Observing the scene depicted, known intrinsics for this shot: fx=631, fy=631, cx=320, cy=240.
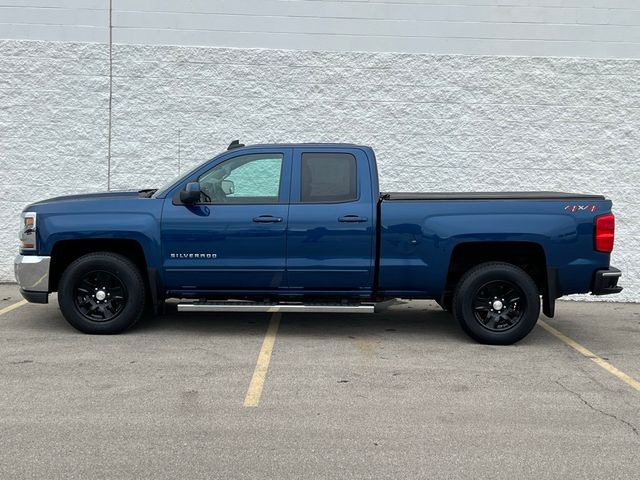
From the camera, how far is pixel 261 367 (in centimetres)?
568

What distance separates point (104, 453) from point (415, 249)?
367 centimetres

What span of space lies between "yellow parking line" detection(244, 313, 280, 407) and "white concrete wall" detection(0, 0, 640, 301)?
379cm

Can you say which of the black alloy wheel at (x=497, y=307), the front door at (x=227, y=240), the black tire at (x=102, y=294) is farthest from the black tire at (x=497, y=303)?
the black tire at (x=102, y=294)

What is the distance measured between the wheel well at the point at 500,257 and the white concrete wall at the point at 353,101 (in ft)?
10.7

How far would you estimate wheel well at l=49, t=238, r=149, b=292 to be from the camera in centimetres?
Answer: 670

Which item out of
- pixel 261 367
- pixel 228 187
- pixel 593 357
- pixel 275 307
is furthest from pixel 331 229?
pixel 593 357

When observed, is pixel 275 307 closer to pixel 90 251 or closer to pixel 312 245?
pixel 312 245

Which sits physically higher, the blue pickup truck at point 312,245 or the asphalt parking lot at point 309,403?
the blue pickup truck at point 312,245

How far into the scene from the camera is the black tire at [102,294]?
6551 millimetres

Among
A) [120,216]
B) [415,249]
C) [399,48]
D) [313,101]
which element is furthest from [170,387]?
[399,48]

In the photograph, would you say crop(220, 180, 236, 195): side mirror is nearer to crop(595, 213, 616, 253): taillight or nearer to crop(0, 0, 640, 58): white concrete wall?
crop(595, 213, 616, 253): taillight

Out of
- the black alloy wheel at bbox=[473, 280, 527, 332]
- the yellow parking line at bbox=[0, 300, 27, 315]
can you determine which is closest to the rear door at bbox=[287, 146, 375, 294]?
the black alloy wheel at bbox=[473, 280, 527, 332]

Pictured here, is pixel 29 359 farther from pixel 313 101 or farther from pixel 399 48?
pixel 399 48

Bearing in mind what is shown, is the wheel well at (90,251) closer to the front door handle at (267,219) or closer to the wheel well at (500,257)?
the front door handle at (267,219)
